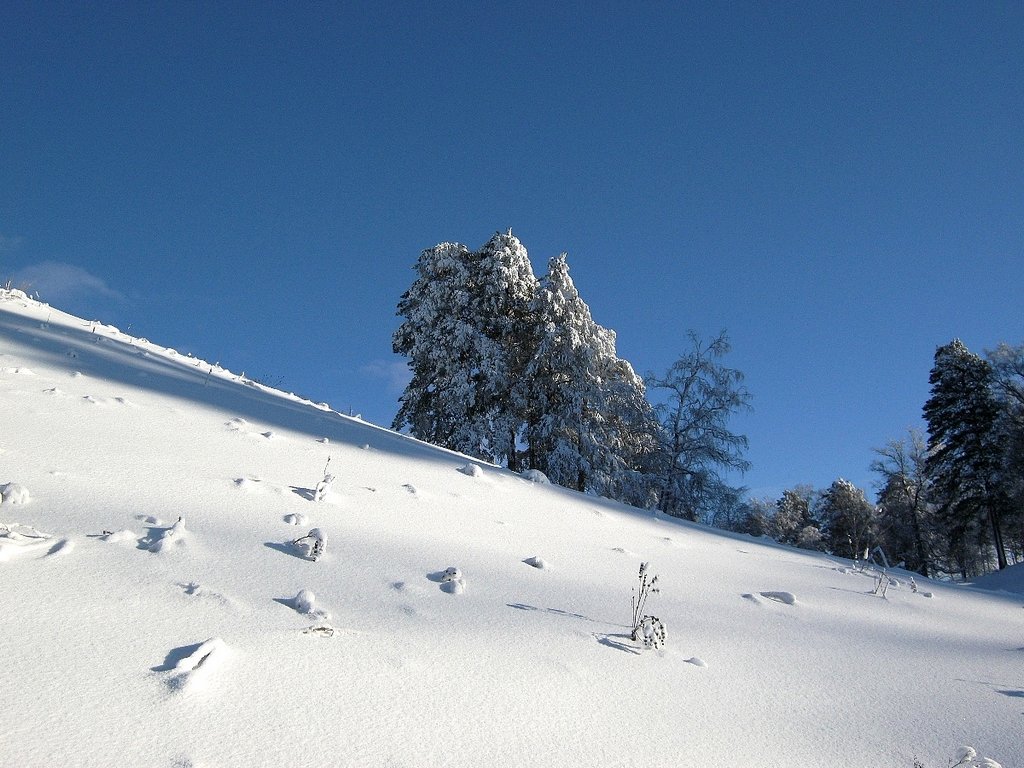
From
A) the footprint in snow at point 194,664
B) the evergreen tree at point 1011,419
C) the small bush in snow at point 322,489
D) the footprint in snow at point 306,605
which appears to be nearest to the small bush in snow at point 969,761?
the footprint in snow at point 306,605

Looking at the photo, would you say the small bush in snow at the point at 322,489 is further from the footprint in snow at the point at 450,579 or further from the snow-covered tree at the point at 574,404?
the snow-covered tree at the point at 574,404

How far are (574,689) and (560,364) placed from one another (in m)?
12.6

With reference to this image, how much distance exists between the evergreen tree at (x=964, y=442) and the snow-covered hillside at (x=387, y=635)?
21.3m

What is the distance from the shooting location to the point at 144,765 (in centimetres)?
116

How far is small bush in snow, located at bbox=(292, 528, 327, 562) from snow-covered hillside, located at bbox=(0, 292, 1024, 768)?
0.03 metres

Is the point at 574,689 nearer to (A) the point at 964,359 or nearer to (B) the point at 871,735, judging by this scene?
(B) the point at 871,735

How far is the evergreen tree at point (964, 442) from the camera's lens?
20.6 metres

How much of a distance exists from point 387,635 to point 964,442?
2597 centimetres

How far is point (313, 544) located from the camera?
8.13ft

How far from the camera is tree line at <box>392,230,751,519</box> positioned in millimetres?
13961

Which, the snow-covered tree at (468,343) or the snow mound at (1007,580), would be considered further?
the snow-covered tree at (468,343)

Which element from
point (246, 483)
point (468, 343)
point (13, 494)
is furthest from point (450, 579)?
point (468, 343)

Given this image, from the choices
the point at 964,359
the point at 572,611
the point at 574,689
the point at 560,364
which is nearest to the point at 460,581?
the point at 572,611

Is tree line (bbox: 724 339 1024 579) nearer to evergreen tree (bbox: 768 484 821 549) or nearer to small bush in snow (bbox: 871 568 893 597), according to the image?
evergreen tree (bbox: 768 484 821 549)
